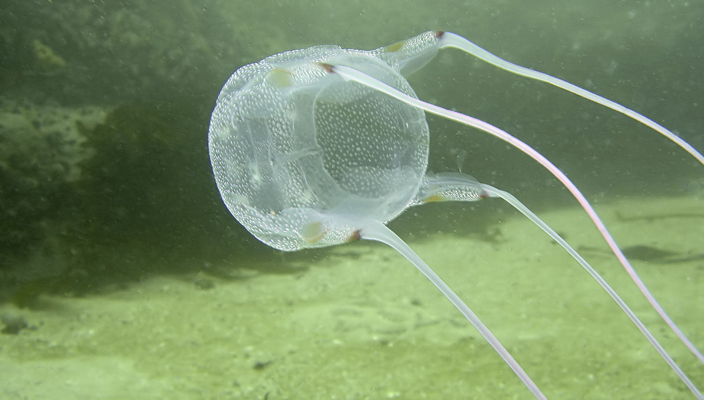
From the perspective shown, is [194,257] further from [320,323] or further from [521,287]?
[521,287]

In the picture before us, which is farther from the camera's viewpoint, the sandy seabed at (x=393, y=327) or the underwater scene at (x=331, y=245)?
the underwater scene at (x=331, y=245)

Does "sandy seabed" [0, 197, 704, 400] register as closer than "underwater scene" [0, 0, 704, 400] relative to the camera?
Yes

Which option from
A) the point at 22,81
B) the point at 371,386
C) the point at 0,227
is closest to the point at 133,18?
the point at 22,81

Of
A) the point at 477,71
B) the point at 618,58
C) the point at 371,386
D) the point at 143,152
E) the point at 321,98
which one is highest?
the point at 618,58

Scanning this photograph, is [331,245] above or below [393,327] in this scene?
above
